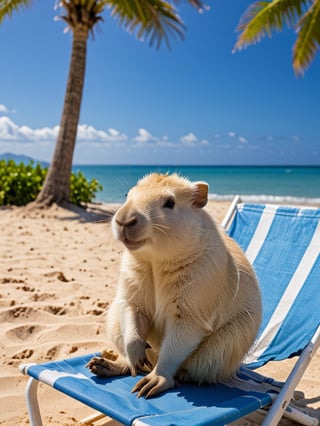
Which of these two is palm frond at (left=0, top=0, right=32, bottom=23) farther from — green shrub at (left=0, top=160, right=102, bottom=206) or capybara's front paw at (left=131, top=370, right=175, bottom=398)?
capybara's front paw at (left=131, top=370, right=175, bottom=398)

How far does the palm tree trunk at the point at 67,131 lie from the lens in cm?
1024

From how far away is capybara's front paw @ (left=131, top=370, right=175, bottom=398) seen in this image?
194 centimetres

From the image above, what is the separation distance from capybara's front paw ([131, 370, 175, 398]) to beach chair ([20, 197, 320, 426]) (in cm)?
3

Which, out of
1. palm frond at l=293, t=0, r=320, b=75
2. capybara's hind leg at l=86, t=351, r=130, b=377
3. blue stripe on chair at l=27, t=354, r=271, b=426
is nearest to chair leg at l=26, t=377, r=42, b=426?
blue stripe on chair at l=27, t=354, r=271, b=426

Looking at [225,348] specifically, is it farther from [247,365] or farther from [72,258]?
[72,258]

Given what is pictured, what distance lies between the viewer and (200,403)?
6.32ft

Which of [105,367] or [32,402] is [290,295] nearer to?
[105,367]

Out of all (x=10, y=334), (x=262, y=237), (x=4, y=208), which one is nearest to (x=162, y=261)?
(x=262, y=237)

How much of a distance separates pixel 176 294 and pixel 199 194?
0.43 meters

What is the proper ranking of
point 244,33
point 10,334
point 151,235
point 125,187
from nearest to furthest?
point 151,235 < point 125,187 < point 10,334 < point 244,33

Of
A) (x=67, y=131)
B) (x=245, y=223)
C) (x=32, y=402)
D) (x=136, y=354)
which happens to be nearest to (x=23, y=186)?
(x=67, y=131)

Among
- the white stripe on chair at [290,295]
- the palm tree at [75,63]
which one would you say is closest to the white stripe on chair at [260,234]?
the white stripe on chair at [290,295]

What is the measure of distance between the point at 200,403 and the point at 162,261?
0.57m

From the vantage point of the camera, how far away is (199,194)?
6.97ft
